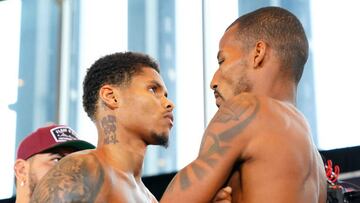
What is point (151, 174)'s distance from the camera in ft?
12.8

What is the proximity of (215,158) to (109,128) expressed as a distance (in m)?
0.56

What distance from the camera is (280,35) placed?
1.66m

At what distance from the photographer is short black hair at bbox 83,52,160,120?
6.74ft

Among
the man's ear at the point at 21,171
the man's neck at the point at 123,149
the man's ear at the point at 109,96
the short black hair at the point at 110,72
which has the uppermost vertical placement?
the short black hair at the point at 110,72

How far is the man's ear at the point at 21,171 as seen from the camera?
2432 mm

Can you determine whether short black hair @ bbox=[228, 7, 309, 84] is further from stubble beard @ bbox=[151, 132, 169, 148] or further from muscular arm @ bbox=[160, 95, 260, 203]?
stubble beard @ bbox=[151, 132, 169, 148]

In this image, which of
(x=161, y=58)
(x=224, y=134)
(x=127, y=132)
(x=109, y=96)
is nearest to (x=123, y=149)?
(x=127, y=132)

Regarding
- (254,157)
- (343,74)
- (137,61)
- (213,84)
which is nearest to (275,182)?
(254,157)

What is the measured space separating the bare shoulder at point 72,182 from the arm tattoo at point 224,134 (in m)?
0.33

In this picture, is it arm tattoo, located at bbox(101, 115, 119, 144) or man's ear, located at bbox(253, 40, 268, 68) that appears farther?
arm tattoo, located at bbox(101, 115, 119, 144)

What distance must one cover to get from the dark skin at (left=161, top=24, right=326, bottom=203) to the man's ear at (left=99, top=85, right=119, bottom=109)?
50cm

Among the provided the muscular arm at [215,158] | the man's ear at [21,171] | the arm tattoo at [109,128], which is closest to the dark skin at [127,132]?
the arm tattoo at [109,128]

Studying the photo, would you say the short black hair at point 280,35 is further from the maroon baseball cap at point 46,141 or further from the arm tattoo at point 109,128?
the maroon baseball cap at point 46,141

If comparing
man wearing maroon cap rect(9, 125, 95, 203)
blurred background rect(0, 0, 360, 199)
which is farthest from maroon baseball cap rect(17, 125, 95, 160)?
blurred background rect(0, 0, 360, 199)
